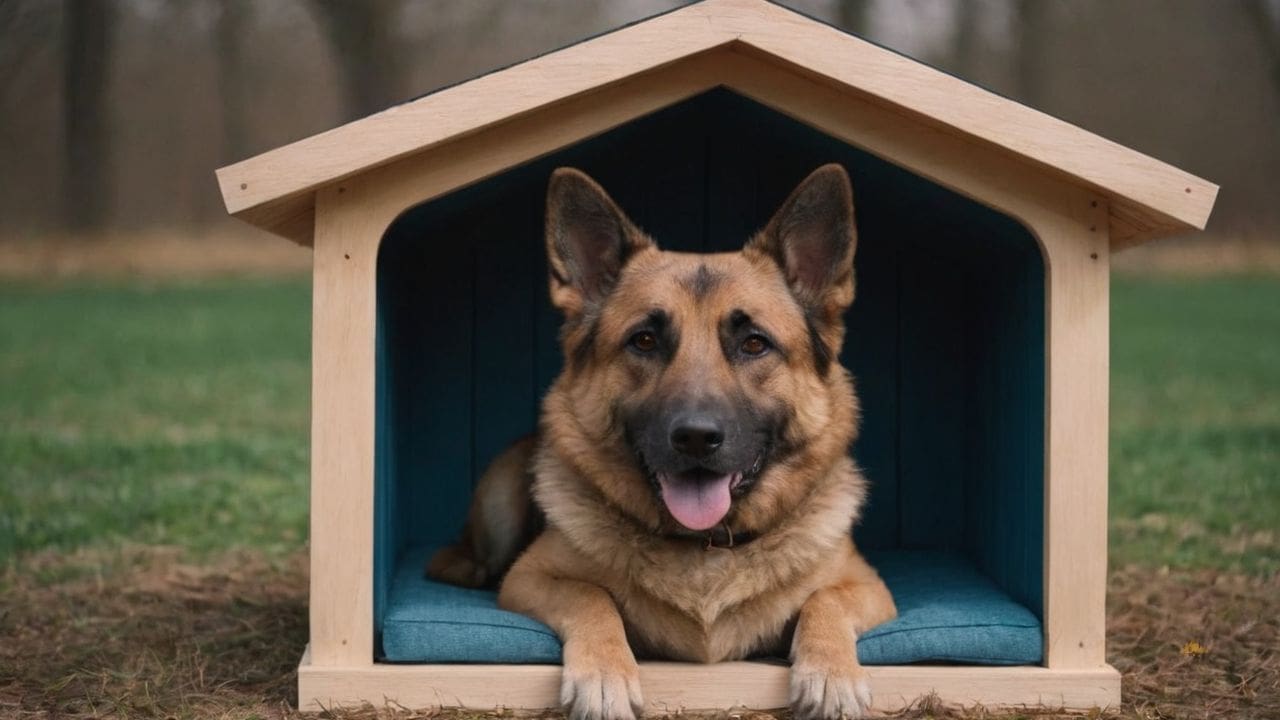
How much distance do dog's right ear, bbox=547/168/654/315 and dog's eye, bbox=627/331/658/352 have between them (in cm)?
27

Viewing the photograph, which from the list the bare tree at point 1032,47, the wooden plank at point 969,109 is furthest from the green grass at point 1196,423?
the wooden plank at point 969,109

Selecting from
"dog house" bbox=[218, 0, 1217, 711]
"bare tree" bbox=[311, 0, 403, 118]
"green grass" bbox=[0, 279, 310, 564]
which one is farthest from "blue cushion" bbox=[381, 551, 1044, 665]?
"bare tree" bbox=[311, 0, 403, 118]

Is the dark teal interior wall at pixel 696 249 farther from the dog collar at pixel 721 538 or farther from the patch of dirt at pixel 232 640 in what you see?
the dog collar at pixel 721 538

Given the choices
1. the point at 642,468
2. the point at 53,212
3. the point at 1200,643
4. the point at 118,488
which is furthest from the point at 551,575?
the point at 53,212

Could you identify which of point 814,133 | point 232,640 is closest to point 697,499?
point 814,133

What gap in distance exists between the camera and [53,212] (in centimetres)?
A: 1242

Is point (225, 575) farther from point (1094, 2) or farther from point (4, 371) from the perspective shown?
point (1094, 2)

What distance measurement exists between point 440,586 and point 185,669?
85 centimetres

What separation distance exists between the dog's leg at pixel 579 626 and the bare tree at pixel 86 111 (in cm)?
996

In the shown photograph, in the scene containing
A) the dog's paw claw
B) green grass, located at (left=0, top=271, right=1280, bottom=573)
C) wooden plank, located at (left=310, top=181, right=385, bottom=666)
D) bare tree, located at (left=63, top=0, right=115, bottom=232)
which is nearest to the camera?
the dog's paw claw

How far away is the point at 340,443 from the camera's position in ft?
11.8

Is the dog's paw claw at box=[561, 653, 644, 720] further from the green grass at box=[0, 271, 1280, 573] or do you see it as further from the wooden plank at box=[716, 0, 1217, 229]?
the green grass at box=[0, 271, 1280, 573]

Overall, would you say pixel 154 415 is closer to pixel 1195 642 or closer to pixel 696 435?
pixel 696 435

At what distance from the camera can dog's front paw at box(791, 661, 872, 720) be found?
3.30 m
